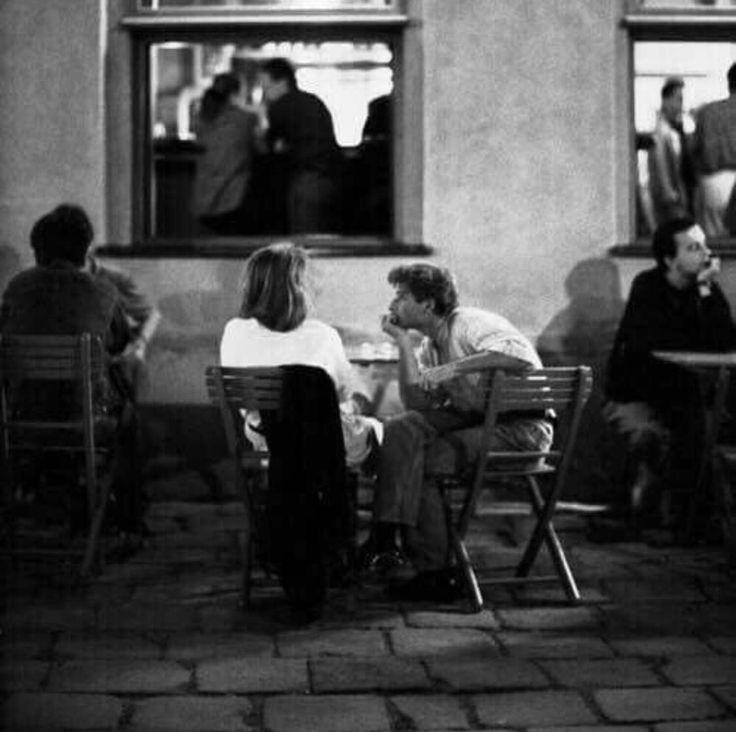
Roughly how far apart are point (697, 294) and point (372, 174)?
2043 mm

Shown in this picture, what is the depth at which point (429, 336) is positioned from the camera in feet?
25.2

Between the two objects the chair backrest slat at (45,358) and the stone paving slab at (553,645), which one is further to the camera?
the chair backrest slat at (45,358)

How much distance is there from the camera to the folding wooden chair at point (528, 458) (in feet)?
23.0

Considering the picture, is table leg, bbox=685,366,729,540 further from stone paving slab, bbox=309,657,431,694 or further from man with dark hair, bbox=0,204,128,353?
stone paving slab, bbox=309,657,431,694

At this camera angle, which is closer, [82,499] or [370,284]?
[82,499]

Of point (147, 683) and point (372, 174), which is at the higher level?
point (372, 174)

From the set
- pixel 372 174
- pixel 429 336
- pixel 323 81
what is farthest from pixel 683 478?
pixel 323 81

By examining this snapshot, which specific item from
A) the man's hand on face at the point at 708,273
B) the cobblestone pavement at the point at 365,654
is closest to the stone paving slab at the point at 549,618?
the cobblestone pavement at the point at 365,654

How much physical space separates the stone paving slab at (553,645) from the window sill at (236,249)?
3745 millimetres

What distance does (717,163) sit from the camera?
10.3 metres

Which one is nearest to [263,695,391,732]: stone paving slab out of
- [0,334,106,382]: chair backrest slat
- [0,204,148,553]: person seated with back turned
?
[0,334,106,382]: chair backrest slat

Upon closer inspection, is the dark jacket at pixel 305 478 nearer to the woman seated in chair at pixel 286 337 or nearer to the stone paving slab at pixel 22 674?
the woman seated in chair at pixel 286 337

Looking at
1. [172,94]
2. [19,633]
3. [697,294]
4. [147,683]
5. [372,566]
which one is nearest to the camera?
[147,683]

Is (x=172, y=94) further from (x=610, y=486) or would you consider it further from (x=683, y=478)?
(x=683, y=478)
